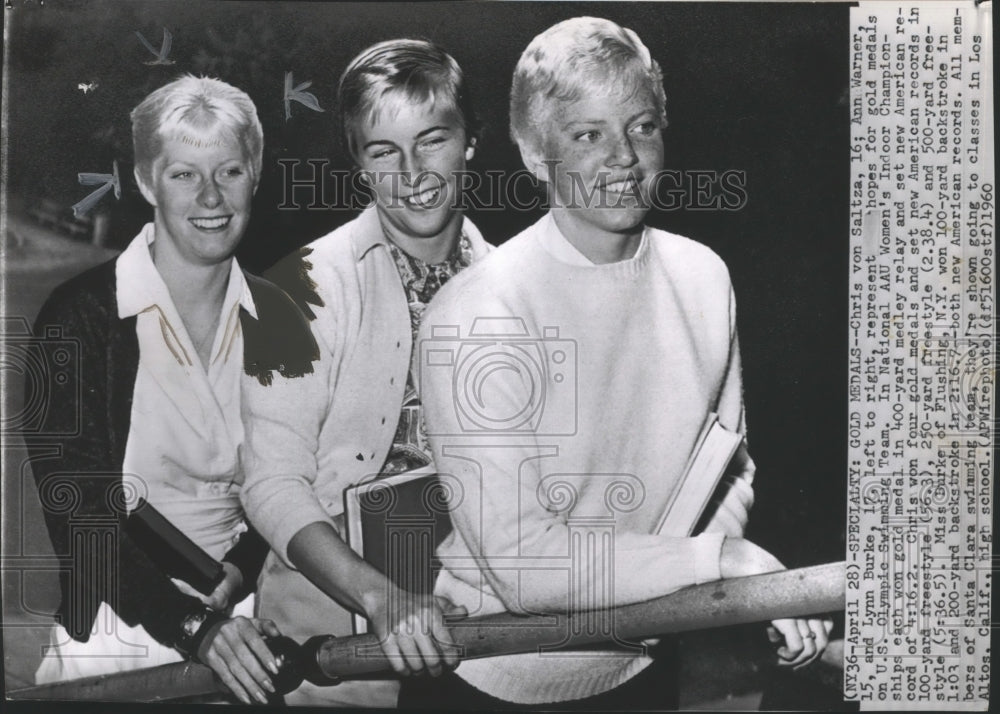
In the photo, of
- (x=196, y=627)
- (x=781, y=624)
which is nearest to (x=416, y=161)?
(x=196, y=627)

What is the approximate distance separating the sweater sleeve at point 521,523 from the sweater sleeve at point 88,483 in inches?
29.2

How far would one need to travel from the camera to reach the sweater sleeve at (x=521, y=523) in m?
2.38

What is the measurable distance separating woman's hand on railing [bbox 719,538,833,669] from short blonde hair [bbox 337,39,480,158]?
47.5 inches

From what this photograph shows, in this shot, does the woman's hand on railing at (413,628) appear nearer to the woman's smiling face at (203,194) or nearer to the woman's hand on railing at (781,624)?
the woman's hand on railing at (781,624)

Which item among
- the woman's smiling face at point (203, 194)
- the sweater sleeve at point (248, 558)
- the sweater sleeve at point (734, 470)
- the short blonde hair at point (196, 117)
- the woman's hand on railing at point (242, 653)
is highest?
the short blonde hair at point (196, 117)

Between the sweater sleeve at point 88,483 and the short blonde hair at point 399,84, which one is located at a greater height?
the short blonde hair at point 399,84

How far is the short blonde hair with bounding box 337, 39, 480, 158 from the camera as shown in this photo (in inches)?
95.0

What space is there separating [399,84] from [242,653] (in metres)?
1.47

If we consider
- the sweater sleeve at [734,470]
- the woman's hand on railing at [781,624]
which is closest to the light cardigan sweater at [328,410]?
the sweater sleeve at [734,470]

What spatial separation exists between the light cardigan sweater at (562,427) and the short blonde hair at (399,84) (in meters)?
0.39

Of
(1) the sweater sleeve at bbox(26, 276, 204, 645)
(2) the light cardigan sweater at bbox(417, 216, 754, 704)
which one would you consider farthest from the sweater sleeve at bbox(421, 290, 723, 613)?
(1) the sweater sleeve at bbox(26, 276, 204, 645)

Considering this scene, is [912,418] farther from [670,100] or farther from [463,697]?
[463,697]

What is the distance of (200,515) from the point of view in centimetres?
244

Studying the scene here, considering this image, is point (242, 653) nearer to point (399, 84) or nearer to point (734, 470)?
point (734, 470)
